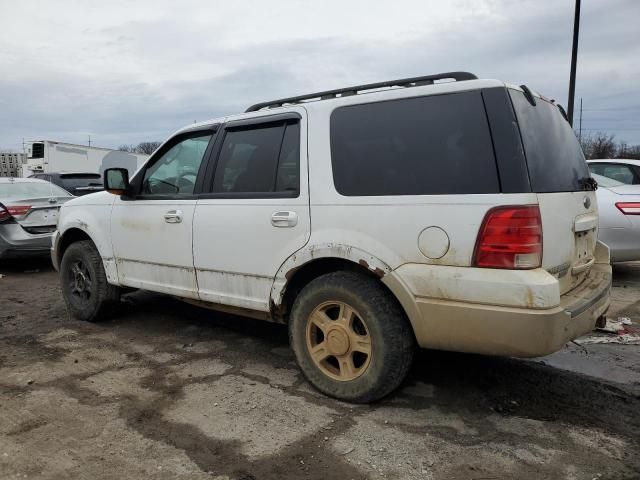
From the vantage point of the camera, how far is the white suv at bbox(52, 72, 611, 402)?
264 cm

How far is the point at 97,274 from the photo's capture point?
4.81m

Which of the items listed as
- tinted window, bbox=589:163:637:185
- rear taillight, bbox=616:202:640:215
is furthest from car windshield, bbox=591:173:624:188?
rear taillight, bbox=616:202:640:215

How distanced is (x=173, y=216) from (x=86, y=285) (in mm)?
1634

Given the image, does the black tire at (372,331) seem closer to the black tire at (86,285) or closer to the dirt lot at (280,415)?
the dirt lot at (280,415)

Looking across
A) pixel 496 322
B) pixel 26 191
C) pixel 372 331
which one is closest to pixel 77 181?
pixel 26 191

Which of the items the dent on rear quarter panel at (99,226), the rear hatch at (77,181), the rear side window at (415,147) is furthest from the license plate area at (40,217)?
the rear side window at (415,147)

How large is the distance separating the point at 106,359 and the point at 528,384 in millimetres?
3173

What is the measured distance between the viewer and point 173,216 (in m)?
4.03

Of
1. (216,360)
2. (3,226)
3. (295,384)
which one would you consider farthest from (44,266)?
(295,384)

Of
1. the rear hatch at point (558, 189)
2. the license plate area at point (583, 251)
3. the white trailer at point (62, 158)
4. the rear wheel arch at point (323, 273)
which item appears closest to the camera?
the rear hatch at point (558, 189)

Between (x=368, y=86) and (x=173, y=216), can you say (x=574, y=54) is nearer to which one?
(x=368, y=86)

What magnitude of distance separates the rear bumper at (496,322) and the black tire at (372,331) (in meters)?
0.12

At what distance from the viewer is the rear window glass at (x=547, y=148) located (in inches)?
107

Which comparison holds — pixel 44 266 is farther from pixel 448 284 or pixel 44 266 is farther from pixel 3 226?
pixel 448 284
